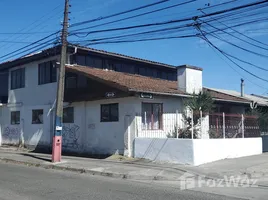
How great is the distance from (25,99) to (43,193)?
1689 cm

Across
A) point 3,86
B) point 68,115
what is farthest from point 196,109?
point 3,86

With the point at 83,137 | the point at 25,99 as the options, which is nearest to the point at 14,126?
the point at 25,99

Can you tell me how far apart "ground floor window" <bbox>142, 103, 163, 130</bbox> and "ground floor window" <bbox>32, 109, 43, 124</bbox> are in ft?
29.7

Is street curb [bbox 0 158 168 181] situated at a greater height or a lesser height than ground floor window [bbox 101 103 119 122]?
lesser

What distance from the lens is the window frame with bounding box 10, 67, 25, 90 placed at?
25.0 m

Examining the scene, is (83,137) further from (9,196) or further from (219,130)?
(9,196)

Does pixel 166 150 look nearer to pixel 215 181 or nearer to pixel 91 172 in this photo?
pixel 91 172

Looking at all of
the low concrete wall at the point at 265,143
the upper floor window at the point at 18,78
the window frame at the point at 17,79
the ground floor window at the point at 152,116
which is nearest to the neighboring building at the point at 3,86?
the window frame at the point at 17,79

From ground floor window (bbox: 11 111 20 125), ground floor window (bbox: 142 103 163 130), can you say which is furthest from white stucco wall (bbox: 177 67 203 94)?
ground floor window (bbox: 11 111 20 125)

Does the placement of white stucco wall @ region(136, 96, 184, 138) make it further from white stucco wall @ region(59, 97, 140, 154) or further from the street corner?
the street corner

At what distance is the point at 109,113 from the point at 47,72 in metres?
6.93

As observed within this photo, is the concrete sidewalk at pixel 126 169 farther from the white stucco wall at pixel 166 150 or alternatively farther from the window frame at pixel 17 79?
the window frame at pixel 17 79

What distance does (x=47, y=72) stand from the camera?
890 inches

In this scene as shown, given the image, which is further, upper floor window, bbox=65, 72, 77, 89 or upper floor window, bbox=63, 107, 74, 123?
upper floor window, bbox=63, 107, 74, 123
